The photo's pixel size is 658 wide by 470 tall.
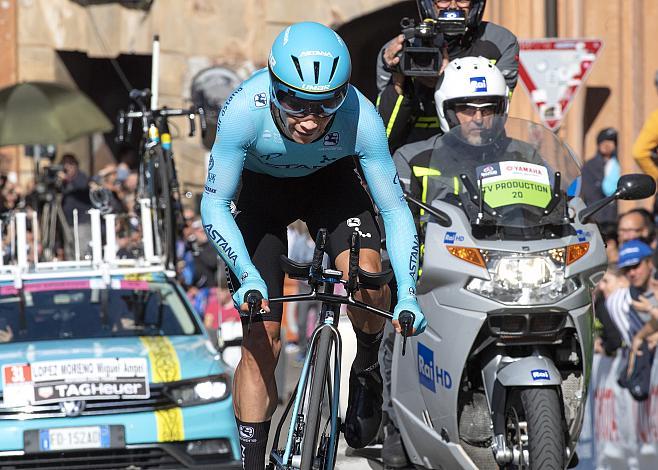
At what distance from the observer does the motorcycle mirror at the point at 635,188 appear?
23.8 ft

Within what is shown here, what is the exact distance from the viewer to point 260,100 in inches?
246

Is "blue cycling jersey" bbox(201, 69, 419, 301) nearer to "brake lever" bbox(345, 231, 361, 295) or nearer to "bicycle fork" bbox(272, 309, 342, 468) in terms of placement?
"brake lever" bbox(345, 231, 361, 295)

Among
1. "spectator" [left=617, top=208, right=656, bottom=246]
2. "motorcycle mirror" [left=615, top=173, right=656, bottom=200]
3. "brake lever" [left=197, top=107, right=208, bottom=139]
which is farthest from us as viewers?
"brake lever" [left=197, top=107, right=208, bottom=139]

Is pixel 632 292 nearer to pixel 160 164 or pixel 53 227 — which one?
pixel 160 164

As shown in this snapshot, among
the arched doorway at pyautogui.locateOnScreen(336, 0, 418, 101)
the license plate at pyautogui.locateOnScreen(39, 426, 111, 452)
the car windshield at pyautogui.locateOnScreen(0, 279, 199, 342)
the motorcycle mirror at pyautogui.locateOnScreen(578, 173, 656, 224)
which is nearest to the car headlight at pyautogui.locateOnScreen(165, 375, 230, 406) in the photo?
the license plate at pyautogui.locateOnScreen(39, 426, 111, 452)

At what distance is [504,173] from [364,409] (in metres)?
1.37

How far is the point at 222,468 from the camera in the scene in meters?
8.99

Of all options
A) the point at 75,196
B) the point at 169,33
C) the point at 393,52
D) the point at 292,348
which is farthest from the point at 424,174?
the point at 169,33

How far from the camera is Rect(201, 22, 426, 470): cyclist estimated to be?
235 inches

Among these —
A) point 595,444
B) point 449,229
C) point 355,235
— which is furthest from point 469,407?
point 595,444

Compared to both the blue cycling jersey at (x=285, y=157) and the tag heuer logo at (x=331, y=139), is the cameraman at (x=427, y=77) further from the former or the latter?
the tag heuer logo at (x=331, y=139)

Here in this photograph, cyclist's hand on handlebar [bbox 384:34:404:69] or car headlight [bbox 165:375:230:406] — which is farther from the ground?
cyclist's hand on handlebar [bbox 384:34:404:69]

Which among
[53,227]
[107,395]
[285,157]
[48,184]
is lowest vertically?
[107,395]

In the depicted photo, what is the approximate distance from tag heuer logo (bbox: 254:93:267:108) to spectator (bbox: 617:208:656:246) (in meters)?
6.04
